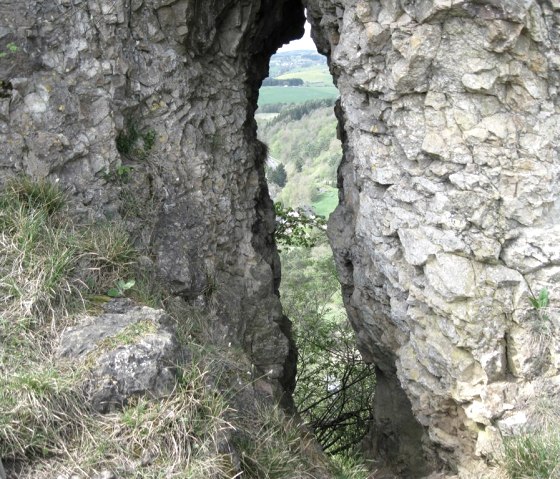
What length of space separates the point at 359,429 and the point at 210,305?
15.7ft

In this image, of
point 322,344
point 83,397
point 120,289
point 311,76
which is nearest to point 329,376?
point 322,344

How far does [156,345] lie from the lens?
4410 millimetres

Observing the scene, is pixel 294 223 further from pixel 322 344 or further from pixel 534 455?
pixel 534 455

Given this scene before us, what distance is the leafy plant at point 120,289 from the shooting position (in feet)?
16.7

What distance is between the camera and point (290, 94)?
3756cm

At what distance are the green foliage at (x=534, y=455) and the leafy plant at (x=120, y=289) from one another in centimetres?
336

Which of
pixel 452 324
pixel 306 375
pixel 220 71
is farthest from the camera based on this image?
pixel 306 375

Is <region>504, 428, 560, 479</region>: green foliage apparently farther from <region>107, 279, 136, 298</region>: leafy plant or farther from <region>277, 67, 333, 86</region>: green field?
<region>277, 67, 333, 86</region>: green field

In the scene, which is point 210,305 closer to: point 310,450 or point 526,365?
point 310,450

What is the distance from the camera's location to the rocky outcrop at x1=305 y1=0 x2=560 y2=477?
17.4ft

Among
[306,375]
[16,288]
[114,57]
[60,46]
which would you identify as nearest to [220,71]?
[114,57]

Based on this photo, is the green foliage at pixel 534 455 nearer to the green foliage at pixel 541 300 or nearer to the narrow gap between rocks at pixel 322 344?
the green foliage at pixel 541 300

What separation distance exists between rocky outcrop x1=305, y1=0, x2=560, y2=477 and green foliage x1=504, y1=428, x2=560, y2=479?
0.41 m

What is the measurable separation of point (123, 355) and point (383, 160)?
3.31m
